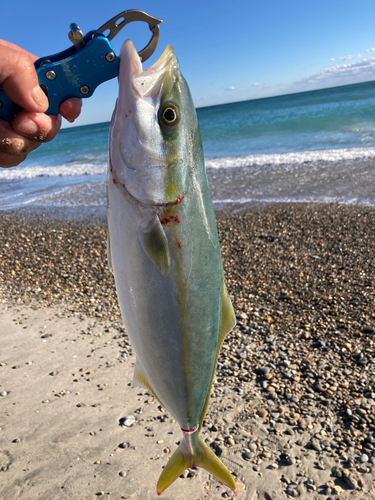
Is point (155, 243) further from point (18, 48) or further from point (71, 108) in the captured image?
point (18, 48)

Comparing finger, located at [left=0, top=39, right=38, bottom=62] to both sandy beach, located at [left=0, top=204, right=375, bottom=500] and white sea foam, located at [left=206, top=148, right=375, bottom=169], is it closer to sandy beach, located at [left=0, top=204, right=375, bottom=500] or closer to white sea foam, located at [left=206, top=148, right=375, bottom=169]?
sandy beach, located at [left=0, top=204, right=375, bottom=500]

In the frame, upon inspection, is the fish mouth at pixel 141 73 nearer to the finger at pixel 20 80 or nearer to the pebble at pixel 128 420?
the finger at pixel 20 80

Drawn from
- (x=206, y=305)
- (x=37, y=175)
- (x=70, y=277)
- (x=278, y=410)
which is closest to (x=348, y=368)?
(x=278, y=410)

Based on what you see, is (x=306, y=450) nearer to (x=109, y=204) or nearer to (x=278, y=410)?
(x=278, y=410)

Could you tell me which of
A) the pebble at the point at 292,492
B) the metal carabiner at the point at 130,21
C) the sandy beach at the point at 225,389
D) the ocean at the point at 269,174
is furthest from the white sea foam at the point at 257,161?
the metal carabiner at the point at 130,21

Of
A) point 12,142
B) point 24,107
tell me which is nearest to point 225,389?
point 12,142

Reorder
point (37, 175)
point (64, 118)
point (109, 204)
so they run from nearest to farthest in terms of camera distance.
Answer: point (109, 204) → point (64, 118) → point (37, 175)
